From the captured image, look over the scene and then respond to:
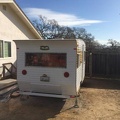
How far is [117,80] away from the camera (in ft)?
47.3

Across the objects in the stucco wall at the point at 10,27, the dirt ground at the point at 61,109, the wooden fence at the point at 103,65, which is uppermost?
the stucco wall at the point at 10,27

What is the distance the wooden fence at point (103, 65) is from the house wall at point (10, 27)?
17.6 ft

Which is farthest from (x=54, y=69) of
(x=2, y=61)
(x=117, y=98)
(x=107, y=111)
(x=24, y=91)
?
(x=2, y=61)

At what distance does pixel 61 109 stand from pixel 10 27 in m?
9.08

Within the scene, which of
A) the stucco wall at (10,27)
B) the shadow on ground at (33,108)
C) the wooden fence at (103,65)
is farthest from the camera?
the wooden fence at (103,65)

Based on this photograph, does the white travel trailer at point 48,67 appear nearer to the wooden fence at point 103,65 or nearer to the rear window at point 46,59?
the rear window at point 46,59

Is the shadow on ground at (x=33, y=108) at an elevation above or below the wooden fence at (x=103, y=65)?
below

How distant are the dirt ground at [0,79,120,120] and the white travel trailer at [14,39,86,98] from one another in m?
0.51

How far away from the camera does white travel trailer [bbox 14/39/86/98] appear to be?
7.02 m

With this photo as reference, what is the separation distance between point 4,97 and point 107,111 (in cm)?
416

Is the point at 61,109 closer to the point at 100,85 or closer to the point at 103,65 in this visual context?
the point at 100,85

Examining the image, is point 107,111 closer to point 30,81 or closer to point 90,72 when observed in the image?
point 30,81

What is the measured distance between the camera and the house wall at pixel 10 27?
13.6 metres

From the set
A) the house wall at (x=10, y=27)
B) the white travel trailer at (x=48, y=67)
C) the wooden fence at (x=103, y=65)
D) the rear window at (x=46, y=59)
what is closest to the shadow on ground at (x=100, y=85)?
the wooden fence at (x=103, y=65)
